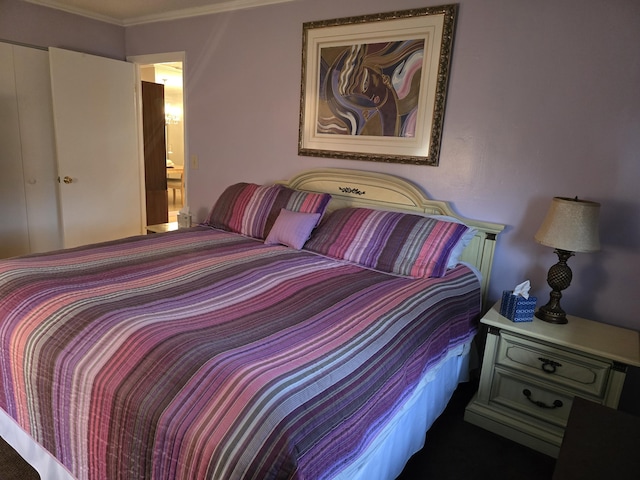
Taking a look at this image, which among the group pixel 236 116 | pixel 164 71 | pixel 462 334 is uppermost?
pixel 164 71

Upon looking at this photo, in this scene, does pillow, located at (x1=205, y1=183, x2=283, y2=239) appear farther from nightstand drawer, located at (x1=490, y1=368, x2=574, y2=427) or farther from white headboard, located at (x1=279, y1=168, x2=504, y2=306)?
nightstand drawer, located at (x1=490, y1=368, x2=574, y2=427)

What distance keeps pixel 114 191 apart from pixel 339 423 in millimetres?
3648

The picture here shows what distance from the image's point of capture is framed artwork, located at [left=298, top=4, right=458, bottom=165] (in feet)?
7.98

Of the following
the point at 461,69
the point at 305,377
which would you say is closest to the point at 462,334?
the point at 305,377

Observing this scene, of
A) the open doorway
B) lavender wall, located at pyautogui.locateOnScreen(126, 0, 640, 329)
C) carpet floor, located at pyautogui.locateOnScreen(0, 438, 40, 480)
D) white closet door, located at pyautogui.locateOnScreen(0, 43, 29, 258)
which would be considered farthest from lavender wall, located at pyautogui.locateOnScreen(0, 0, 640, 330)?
carpet floor, located at pyautogui.locateOnScreen(0, 438, 40, 480)

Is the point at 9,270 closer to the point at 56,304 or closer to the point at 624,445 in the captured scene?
the point at 56,304

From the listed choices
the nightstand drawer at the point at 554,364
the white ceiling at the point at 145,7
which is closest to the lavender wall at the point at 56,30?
the white ceiling at the point at 145,7

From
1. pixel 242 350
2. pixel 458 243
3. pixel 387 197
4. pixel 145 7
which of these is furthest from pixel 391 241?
pixel 145 7

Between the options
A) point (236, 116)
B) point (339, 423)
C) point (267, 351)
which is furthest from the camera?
point (236, 116)

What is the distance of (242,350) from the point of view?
119 centimetres

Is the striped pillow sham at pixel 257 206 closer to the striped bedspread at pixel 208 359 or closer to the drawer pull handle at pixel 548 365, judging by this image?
the striped bedspread at pixel 208 359

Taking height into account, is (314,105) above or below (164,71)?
below

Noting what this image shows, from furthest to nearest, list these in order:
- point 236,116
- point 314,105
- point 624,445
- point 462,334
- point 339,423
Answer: point 236,116
point 314,105
point 462,334
point 339,423
point 624,445

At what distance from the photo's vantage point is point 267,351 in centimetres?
119
